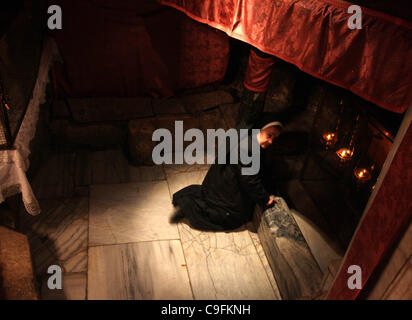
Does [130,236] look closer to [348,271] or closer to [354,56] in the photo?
[348,271]

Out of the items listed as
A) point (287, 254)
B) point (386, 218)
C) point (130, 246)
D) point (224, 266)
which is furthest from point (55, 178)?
point (386, 218)

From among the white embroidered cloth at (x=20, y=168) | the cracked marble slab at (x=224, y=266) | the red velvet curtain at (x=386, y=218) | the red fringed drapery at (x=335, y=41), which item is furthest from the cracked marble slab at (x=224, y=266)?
the red fringed drapery at (x=335, y=41)

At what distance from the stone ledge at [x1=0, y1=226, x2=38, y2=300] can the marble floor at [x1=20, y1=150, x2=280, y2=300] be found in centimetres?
56

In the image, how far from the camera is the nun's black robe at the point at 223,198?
5102mm

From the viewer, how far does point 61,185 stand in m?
5.92

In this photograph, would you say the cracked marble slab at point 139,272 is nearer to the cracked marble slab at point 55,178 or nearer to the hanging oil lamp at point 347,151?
the cracked marble slab at point 55,178

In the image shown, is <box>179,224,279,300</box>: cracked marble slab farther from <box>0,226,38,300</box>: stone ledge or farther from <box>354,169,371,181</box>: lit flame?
<box>0,226,38,300</box>: stone ledge

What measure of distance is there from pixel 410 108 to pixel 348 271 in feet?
5.37

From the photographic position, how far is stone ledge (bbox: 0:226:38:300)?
152 inches

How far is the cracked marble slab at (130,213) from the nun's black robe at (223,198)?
32 cm

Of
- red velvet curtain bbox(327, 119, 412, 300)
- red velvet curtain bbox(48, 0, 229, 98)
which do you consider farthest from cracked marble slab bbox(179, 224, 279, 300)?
red velvet curtain bbox(48, 0, 229, 98)

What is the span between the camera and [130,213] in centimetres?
560

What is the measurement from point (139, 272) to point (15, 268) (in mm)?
1453

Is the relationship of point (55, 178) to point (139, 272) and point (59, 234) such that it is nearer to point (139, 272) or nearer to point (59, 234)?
point (59, 234)
